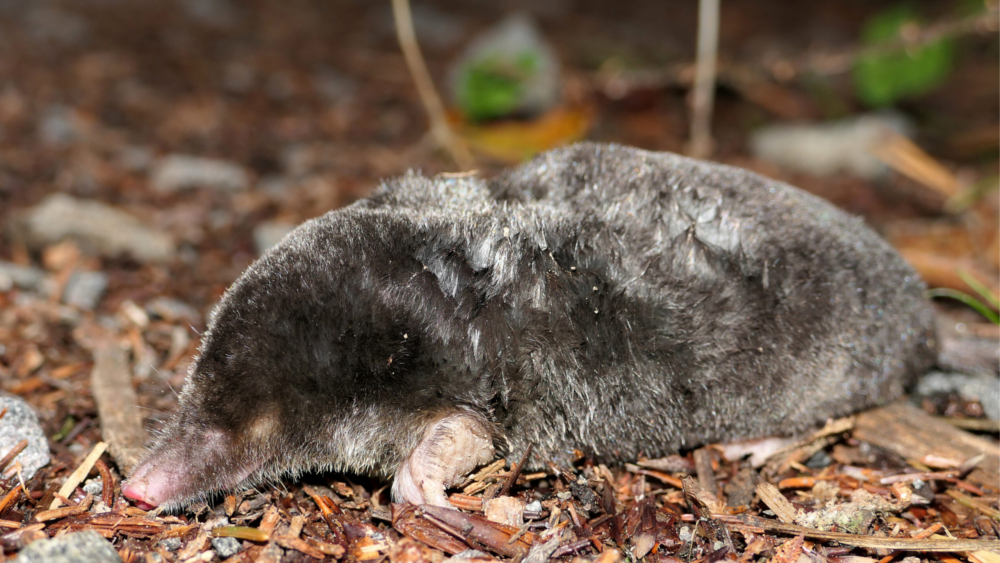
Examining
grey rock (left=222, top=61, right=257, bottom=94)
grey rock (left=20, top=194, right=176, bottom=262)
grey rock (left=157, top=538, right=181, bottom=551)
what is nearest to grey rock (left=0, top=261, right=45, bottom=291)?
grey rock (left=20, top=194, right=176, bottom=262)

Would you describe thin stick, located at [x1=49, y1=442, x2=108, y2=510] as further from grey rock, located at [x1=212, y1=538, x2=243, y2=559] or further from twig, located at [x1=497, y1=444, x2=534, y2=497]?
twig, located at [x1=497, y1=444, x2=534, y2=497]

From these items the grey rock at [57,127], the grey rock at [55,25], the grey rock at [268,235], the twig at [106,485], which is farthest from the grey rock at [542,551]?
the grey rock at [55,25]

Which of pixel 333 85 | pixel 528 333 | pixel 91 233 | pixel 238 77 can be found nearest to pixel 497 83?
pixel 333 85

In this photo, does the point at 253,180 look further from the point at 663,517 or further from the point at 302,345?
the point at 663,517

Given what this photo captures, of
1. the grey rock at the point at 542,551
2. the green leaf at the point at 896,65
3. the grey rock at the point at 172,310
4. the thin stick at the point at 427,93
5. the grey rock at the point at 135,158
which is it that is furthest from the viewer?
the green leaf at the point at 896,65

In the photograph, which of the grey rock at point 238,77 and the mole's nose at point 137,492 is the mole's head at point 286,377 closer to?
the mole's nose at point 137,492

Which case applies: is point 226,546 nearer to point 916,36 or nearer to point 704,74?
point 704,74
